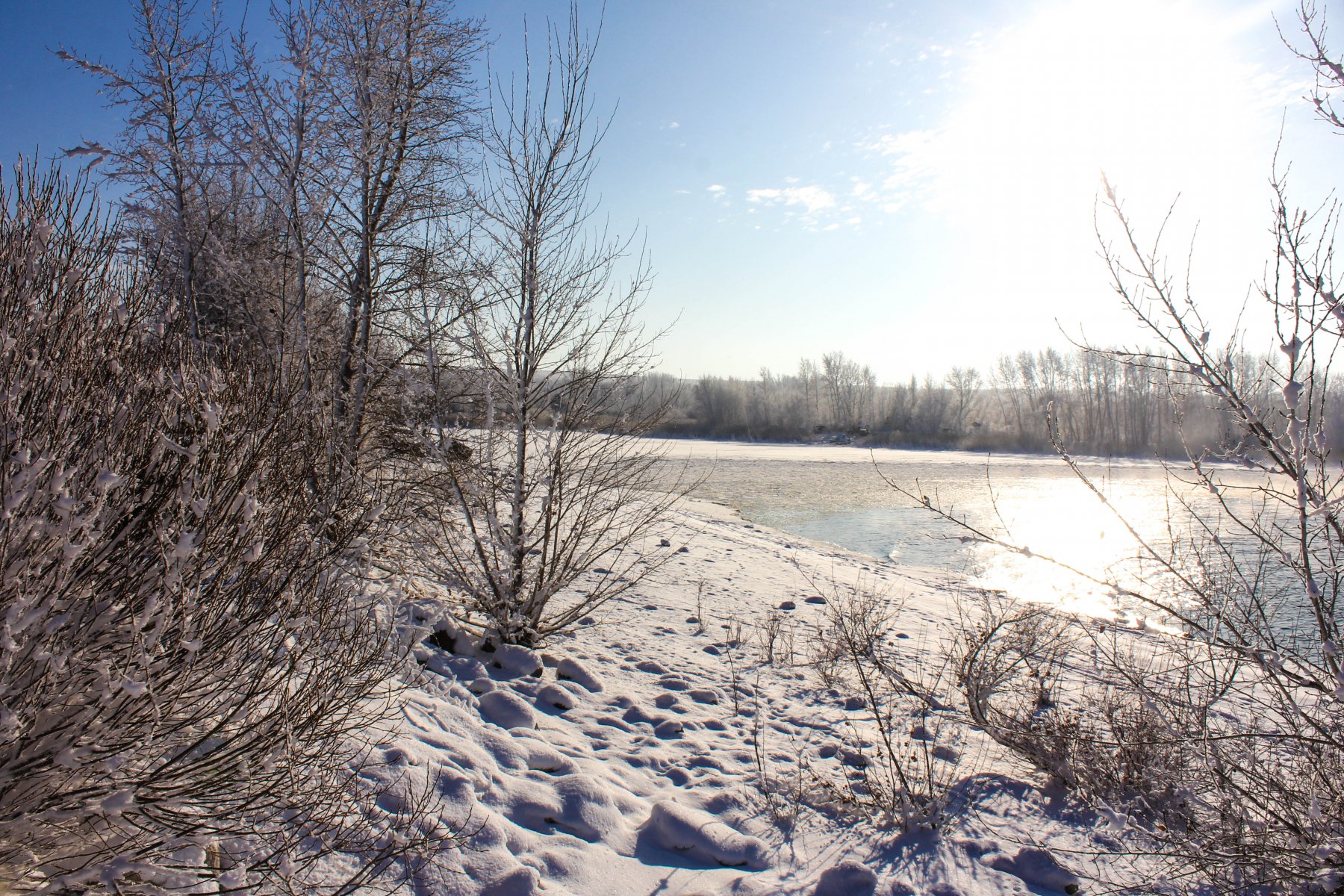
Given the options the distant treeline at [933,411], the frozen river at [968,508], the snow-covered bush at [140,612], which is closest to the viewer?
the snow-covered bush at [140,612]

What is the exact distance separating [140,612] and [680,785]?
297 centimetres

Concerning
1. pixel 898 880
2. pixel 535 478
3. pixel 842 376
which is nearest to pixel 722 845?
pixel 898 880

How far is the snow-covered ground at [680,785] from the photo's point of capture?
3.18 m

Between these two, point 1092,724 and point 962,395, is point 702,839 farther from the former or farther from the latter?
point 962,395

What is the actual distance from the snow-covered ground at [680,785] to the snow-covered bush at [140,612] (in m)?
0.72

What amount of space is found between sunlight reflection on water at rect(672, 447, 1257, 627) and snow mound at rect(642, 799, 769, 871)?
208cm

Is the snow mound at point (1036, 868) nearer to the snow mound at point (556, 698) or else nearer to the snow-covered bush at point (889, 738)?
the snow-covered bush at point (889, 738)

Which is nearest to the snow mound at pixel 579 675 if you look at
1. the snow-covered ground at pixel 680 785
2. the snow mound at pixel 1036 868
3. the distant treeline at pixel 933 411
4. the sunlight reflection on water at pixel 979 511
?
the snow-covered ground at pixel 680 785

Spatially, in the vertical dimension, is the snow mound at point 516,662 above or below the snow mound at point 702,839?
above

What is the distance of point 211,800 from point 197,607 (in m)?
0.67

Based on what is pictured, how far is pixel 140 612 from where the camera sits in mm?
2266

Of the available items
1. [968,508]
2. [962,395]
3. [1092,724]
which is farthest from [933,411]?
[1092,724]

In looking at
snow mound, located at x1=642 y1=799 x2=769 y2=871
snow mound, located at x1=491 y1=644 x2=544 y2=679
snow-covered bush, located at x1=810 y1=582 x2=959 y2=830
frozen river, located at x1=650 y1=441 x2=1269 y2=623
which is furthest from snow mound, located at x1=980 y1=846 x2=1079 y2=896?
snow mound, located at x1=491 y1=644 x2=544 y2=679

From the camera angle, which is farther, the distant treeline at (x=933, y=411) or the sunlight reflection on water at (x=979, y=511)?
the distant treeline at (x=933, y=411)
